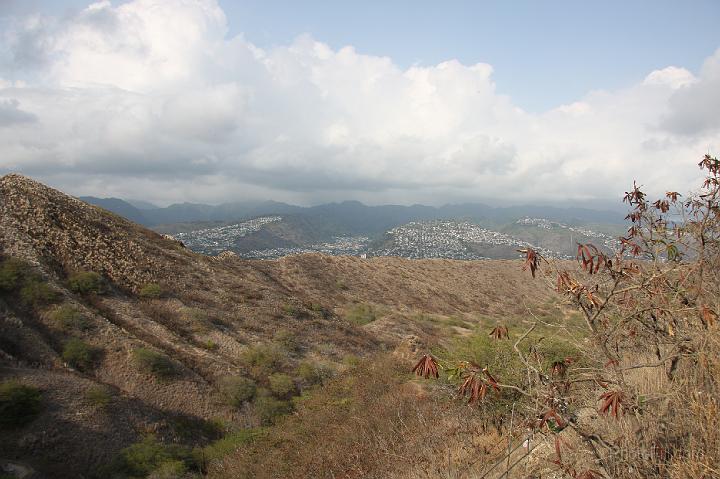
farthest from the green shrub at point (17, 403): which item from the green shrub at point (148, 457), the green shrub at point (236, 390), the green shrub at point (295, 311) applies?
the green shrub at point (295, 311)

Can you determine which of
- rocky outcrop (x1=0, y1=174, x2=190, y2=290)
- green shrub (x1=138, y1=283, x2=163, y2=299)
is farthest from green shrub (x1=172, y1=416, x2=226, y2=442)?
rocky outcrop (x1=0, y1=174, x2=190, y2=290)

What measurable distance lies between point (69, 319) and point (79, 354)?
279cm

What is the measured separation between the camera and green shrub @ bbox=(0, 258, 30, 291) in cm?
2038

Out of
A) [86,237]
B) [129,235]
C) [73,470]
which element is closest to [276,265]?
[129,235]

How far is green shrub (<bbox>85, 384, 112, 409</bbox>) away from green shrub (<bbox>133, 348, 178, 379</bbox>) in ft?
8.32

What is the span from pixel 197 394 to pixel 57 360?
243 inches

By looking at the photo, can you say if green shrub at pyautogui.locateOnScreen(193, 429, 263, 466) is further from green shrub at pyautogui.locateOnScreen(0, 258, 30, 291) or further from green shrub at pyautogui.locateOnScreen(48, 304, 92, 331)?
green shrub at pyautogui.locateOnScreen(0, 258, 30, 291)

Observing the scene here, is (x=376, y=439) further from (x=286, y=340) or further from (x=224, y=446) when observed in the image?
(x=286, y=340)

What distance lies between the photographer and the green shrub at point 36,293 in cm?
2016

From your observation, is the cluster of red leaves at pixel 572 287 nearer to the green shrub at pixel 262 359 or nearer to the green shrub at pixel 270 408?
the green shrub at pixel 270 408

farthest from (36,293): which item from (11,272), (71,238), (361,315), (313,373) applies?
(361,315)

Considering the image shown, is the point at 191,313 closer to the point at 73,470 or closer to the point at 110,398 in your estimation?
the point at 110,398

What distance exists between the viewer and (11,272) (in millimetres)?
20953

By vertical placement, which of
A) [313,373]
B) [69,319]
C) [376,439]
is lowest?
[313,373]
